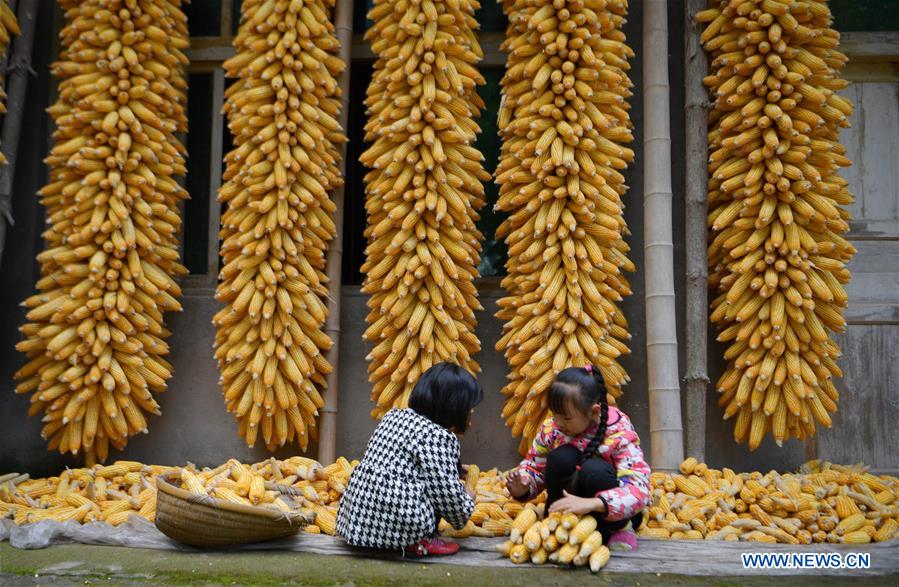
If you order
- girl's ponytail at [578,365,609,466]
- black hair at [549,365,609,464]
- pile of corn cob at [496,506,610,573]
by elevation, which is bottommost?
pile of corn cob at [496,506,610,573]

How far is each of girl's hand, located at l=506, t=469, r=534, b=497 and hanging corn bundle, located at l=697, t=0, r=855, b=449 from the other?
165cm

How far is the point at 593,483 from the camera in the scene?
11.3ft

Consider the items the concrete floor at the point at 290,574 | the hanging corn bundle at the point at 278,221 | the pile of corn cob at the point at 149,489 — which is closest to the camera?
the concrete floor at the point at 290,574

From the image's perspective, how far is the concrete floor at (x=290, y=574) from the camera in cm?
328

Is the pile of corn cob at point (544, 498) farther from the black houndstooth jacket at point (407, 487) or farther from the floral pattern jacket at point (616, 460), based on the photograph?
the black houndstooth jacket at point (407, 487)

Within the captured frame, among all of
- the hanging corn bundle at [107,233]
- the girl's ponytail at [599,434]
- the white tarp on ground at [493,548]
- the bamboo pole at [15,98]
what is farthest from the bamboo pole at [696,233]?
the bamboo pole at [15,98]

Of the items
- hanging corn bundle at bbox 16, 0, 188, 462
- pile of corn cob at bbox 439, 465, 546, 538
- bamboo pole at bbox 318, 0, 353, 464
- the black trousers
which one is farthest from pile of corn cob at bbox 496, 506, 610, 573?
hanging corn bundle at bbox 16, 0, 188, 462

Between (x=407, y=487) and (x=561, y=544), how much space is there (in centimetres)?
68

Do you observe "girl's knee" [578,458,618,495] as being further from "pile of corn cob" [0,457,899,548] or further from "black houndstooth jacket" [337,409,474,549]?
"black houndstooth jacket" [337,409,474,549]

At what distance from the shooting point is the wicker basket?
353 cm

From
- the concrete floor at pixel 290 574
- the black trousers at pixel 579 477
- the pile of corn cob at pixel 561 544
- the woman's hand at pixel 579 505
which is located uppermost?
the black trousers at pixel 579 477

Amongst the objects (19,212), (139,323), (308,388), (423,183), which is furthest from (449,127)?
(19,212)

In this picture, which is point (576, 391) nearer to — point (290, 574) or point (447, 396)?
point (447, 396)

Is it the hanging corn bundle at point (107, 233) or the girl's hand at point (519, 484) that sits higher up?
the hanging corn bundle at point (107, 233)
